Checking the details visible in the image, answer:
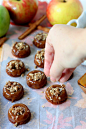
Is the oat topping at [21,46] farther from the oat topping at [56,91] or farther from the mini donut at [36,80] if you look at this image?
the oat topping at [56,91]

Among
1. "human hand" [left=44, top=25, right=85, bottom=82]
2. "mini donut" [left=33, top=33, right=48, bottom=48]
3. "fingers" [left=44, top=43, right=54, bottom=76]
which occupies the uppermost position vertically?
"human hand" [left=44, top=25, right=85, bottom=82]

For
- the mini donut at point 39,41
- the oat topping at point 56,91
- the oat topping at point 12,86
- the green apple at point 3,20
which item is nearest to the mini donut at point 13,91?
the oat topping at point 12,86

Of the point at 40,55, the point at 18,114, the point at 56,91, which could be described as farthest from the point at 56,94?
the point at 40,55

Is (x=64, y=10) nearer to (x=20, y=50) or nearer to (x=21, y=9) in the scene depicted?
(x=21, y=9)

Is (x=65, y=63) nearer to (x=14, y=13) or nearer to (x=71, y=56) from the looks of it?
(x=71, y=56)

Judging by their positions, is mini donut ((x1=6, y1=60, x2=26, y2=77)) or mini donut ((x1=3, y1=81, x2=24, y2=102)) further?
mini donut ((x1=6, y1=60, x2=26, y2=77))

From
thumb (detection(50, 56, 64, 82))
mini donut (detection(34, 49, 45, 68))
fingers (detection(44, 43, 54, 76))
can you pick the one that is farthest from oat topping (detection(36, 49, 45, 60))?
thumb (detection(50, 56, 64, 82))

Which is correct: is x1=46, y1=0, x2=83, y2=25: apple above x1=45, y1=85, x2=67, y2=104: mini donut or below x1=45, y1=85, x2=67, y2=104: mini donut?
above

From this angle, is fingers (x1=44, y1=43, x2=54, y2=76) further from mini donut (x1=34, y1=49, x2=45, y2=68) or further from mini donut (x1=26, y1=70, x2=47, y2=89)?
mini donut (x1=34, y1=49, x2=45, y2=68)
